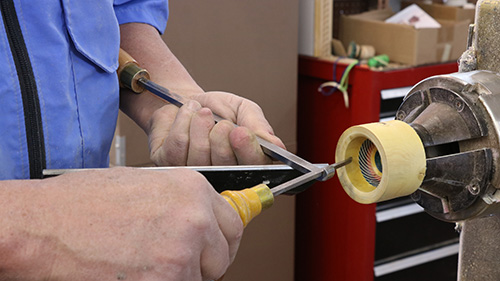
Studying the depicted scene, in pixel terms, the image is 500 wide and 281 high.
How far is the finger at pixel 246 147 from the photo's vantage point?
753mm

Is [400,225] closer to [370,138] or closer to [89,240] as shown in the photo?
[370,138]

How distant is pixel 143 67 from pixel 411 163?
560 mm

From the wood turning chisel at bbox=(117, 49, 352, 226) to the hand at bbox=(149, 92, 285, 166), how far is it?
0.02 m

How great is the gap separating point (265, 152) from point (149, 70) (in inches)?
12.0

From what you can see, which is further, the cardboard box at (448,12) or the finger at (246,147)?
the cardboard box at (448,12)

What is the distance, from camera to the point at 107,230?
481mm

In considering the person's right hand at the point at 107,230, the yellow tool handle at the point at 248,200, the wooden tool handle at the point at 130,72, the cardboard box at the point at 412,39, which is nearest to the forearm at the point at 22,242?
the person's right hand at the point at 107,230

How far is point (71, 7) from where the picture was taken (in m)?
0.79

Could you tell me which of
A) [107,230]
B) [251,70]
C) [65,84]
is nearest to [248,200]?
[107,230]

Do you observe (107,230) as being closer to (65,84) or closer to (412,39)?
(65,84)

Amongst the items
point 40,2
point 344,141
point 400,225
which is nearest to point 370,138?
point 344,141

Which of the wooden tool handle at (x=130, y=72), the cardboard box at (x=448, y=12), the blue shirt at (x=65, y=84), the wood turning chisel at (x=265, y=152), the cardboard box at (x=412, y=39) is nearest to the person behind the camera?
the wood turning chisel at (x=265, y=152)

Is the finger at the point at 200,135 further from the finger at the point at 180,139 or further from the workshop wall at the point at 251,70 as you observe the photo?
the workshop wall at the point at 251,70

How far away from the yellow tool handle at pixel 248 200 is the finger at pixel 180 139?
8.9 inches
